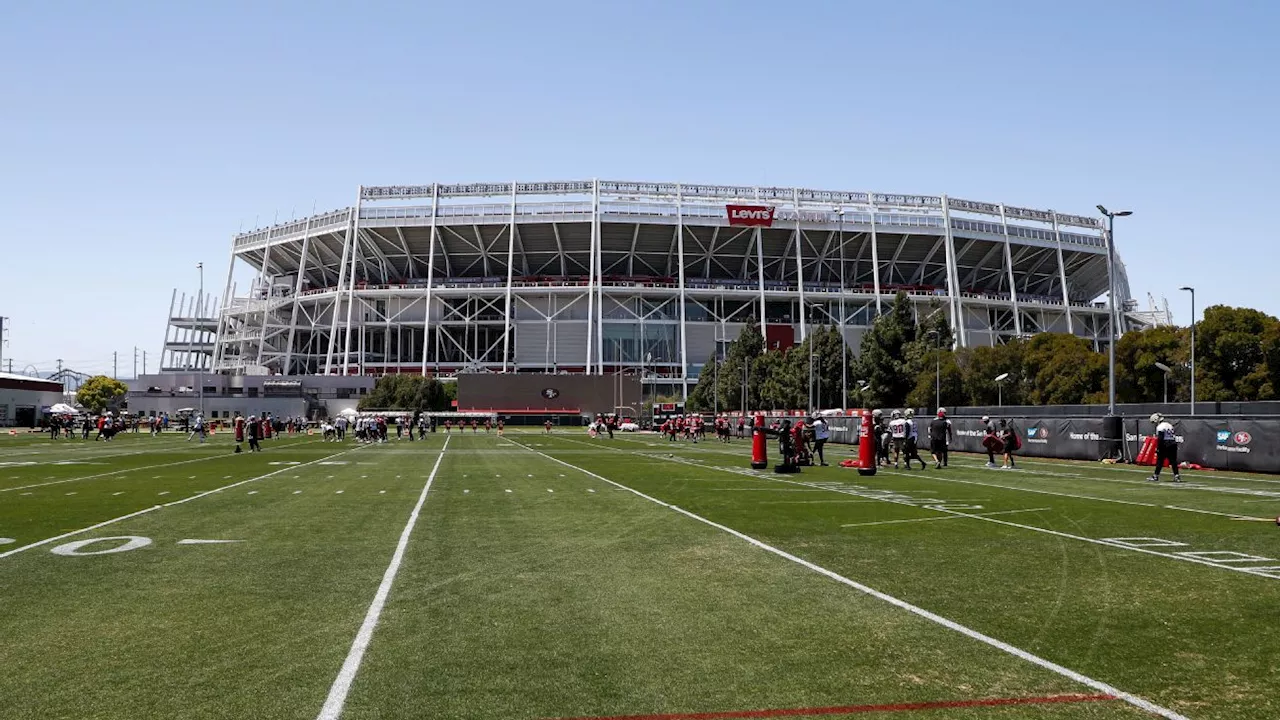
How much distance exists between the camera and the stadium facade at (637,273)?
126875 mm

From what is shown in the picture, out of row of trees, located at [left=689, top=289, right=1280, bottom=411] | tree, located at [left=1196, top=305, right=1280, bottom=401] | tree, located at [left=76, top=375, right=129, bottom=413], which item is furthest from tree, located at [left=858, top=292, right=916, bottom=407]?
tree, located at [left=76, top=375, right=129, bottom=413]

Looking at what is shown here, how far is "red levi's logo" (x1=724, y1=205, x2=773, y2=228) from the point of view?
122 metres

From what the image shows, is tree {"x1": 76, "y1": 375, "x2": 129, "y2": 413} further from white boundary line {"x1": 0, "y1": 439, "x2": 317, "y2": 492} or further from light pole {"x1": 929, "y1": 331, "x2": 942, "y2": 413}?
white boundary line {"x1": 0, "y1": 439, "x2": 317, "y2": 492}

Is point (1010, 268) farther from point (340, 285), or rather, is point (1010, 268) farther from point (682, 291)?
point (340, 285)

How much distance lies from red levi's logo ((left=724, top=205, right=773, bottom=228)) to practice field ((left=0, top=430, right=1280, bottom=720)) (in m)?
105

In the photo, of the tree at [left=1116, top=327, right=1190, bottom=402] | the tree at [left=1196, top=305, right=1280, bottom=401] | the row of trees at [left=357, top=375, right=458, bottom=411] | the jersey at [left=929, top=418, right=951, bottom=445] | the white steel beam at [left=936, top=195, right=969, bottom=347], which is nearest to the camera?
the jersey at [left=929, top=418, right=951, bottom=445]

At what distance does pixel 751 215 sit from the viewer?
402ft

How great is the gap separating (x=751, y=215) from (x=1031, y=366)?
1917 inches

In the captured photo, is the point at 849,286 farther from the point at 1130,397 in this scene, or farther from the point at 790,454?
the point at 790,454

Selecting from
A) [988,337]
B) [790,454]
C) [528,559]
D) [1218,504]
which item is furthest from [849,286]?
[528,559]

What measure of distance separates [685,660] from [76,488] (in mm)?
21272

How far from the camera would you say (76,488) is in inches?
933

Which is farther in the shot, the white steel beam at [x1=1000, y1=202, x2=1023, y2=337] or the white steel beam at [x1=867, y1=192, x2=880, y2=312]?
the white steel beam at [x1=1000, y1=202, x2=1023, y2=337]

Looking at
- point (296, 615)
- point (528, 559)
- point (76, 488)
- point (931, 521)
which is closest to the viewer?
point (296, 615)
